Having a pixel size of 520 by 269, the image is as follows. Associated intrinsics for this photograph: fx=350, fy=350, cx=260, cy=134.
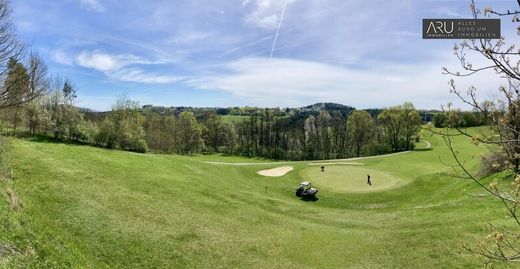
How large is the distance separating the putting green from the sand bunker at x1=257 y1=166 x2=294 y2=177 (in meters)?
3.29

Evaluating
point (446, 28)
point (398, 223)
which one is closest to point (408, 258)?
point (398, 223)

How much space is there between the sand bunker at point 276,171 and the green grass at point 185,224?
17916 millimetres

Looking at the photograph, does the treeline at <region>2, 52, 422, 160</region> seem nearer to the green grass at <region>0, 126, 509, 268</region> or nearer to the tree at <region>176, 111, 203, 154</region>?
the tree at <region>176, 111, 203, 154</region>

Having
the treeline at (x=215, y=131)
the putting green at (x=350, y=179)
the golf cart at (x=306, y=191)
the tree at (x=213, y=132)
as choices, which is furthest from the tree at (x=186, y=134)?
the golf cart at (x=306, y=191)

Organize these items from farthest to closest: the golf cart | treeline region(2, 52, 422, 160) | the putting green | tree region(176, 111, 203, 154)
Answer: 1. tree region(176, 111, 203, 154)
2. treeline region(2, 52, 422, 160)
3. the putting green
4. the golf cart

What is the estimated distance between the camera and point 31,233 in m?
13.9

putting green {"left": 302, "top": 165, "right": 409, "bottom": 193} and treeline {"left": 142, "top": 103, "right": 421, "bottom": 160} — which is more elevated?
treeline {"left": 142, "top": 103, "right": 421, "bottom": 160}

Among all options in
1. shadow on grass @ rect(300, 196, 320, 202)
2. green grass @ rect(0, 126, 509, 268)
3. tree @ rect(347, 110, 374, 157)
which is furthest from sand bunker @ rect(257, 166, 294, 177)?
tree @ rect(347, 110, 374, 157)

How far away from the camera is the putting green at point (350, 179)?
48.1m

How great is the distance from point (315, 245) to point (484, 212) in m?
13.6

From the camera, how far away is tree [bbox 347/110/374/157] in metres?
113

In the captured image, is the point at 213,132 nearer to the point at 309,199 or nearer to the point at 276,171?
the point at 276,171

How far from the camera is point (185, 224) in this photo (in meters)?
23.9

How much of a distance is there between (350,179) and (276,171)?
1302 cm
